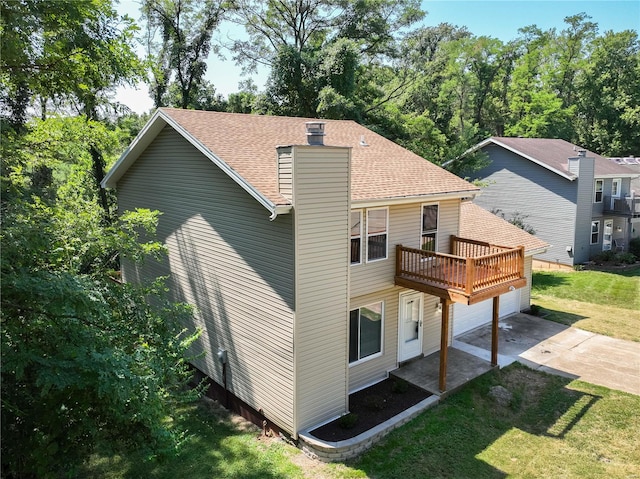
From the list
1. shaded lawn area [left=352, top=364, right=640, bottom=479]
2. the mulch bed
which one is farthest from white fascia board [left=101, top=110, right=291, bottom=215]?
shaded lawn area [left=352, top=364, right=640, bottom=479]

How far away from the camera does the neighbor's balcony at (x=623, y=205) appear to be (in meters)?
25.7

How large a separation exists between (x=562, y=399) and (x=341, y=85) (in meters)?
17.5

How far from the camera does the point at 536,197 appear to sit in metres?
25.9

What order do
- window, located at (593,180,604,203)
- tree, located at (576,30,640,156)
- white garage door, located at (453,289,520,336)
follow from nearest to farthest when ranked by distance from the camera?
white garage door, located at (453,289,520,336) → window, located at (593,180,604,203) → tree, located at (576,30,640,156)

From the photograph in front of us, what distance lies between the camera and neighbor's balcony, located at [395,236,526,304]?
10.7m

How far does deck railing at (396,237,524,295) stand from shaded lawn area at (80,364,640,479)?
2804mm

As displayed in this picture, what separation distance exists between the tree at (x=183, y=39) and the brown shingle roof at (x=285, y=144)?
1521cm

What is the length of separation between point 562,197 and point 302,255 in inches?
821

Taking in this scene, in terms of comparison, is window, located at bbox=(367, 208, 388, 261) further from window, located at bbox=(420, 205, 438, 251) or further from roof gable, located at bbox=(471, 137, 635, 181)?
roof gable, located at bbox=(471, 137, 635, 181)

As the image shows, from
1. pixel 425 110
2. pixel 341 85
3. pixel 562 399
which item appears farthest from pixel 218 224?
pixel 425 110

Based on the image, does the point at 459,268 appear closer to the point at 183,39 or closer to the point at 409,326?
the point at 409,326

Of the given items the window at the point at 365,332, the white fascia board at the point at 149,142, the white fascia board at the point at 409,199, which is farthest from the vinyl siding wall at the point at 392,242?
the white fascia board at the point at 149,142

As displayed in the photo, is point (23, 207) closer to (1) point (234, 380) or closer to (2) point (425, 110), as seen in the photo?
(1) point (234, 380)

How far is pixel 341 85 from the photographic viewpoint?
23125 mm
